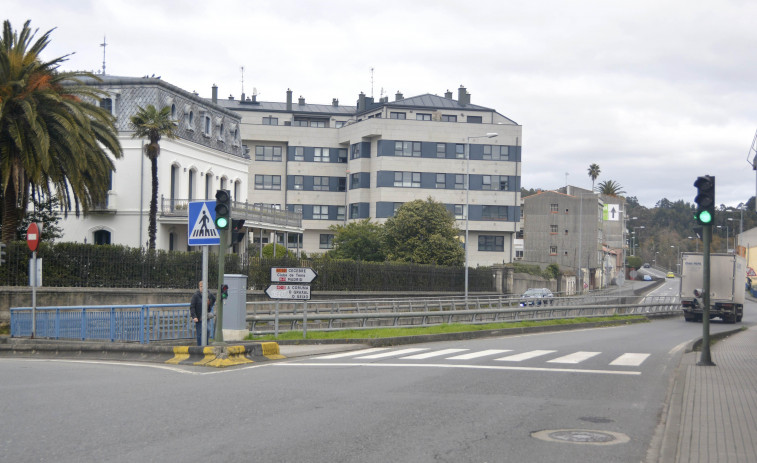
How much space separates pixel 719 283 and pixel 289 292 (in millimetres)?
26627

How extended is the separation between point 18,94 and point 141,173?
54.8 ft

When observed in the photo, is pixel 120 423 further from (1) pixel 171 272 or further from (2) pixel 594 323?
(2) pixel 594 323

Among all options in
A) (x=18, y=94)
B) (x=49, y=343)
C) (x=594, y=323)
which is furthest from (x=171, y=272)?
(x=594, y=323)

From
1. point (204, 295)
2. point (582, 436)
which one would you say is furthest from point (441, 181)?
point (582, 436)

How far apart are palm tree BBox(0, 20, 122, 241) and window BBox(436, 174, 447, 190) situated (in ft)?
148

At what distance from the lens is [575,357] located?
18.3 meters

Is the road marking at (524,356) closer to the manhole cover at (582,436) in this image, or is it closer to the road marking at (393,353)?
the road marking at (393,353)

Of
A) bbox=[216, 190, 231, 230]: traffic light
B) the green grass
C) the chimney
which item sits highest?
the chimney

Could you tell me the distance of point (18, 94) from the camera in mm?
29734

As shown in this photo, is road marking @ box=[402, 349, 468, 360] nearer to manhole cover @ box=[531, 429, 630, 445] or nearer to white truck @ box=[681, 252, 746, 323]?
manhole cover @ box=[531, 429, 630, 445]

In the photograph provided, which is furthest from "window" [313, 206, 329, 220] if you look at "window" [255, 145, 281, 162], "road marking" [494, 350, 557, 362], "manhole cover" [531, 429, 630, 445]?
"manhole cover" [531, 429, 630, 445]

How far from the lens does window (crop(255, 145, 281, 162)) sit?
8069cm

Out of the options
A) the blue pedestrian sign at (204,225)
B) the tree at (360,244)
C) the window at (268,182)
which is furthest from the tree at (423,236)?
the blue pedestrian sign at (204,225)

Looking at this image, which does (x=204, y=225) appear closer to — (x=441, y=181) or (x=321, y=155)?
(x=441, y=181)
